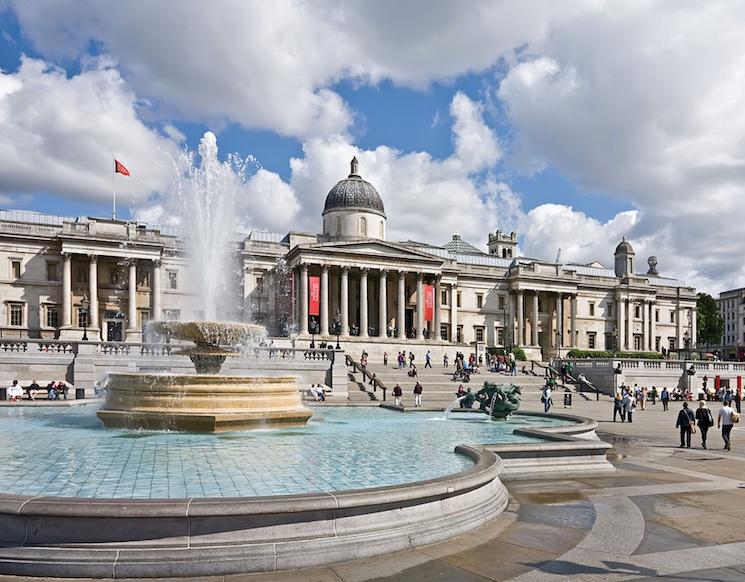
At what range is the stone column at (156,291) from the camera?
62.2 m

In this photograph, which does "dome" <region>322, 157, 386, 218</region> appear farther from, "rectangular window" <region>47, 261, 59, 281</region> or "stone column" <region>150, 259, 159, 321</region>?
"rectangular window" <region>47, 261, 59, 281</region>

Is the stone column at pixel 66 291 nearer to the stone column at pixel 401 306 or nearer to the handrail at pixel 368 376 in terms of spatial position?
the handrail at pixel 368 376

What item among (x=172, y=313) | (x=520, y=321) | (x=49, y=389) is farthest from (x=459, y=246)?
(x=49, y=389)

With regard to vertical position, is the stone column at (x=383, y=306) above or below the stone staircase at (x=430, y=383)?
above

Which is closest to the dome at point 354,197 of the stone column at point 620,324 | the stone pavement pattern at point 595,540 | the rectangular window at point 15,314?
the rectangular window at point 15,314

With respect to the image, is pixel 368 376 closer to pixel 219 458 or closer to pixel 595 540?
pixel 219 458

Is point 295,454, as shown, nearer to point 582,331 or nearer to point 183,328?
point 183,328

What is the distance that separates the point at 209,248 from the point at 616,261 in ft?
282

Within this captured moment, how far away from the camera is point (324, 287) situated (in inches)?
2522

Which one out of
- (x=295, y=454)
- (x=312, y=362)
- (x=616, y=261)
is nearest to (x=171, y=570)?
(x=295, y=454)

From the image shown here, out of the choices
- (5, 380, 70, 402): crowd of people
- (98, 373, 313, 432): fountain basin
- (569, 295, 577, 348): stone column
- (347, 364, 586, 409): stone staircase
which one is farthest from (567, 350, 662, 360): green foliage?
(98, 373, 313, 432): fountain basin

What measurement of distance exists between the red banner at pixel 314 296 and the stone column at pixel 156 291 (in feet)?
48.6

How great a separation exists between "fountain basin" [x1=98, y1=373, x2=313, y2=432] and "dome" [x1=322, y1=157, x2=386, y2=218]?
2235 inches

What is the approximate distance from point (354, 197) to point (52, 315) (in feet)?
109
